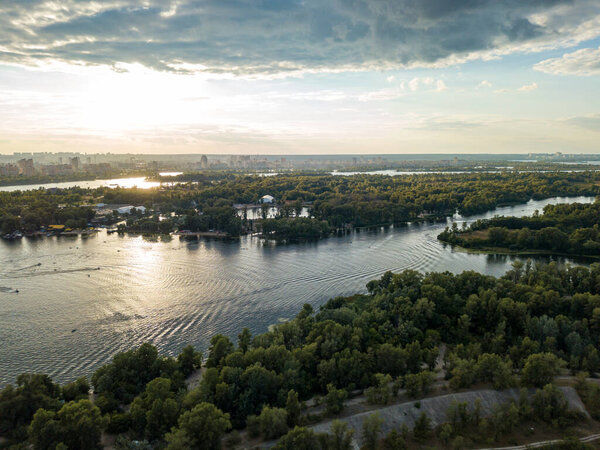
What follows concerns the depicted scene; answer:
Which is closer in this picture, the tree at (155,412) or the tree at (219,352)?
the tree at (155,412)

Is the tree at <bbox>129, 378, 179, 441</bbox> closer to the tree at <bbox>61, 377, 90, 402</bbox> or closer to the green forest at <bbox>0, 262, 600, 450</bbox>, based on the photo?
the green forest at <bbox>0, 262, 600, 450</bbox>

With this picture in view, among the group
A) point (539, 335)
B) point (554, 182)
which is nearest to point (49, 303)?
point (539, 335)

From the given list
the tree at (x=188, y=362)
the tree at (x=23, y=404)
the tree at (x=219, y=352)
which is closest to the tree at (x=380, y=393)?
the tree at (x=219, y=352)

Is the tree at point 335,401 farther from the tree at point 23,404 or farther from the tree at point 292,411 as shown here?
the tree at point 23,404

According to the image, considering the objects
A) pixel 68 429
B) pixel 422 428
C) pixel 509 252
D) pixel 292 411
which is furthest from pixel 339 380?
pixel 509 252

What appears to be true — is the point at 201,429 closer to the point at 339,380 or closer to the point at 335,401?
the point at 335,401

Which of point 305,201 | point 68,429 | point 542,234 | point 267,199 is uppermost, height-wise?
point 267,199
